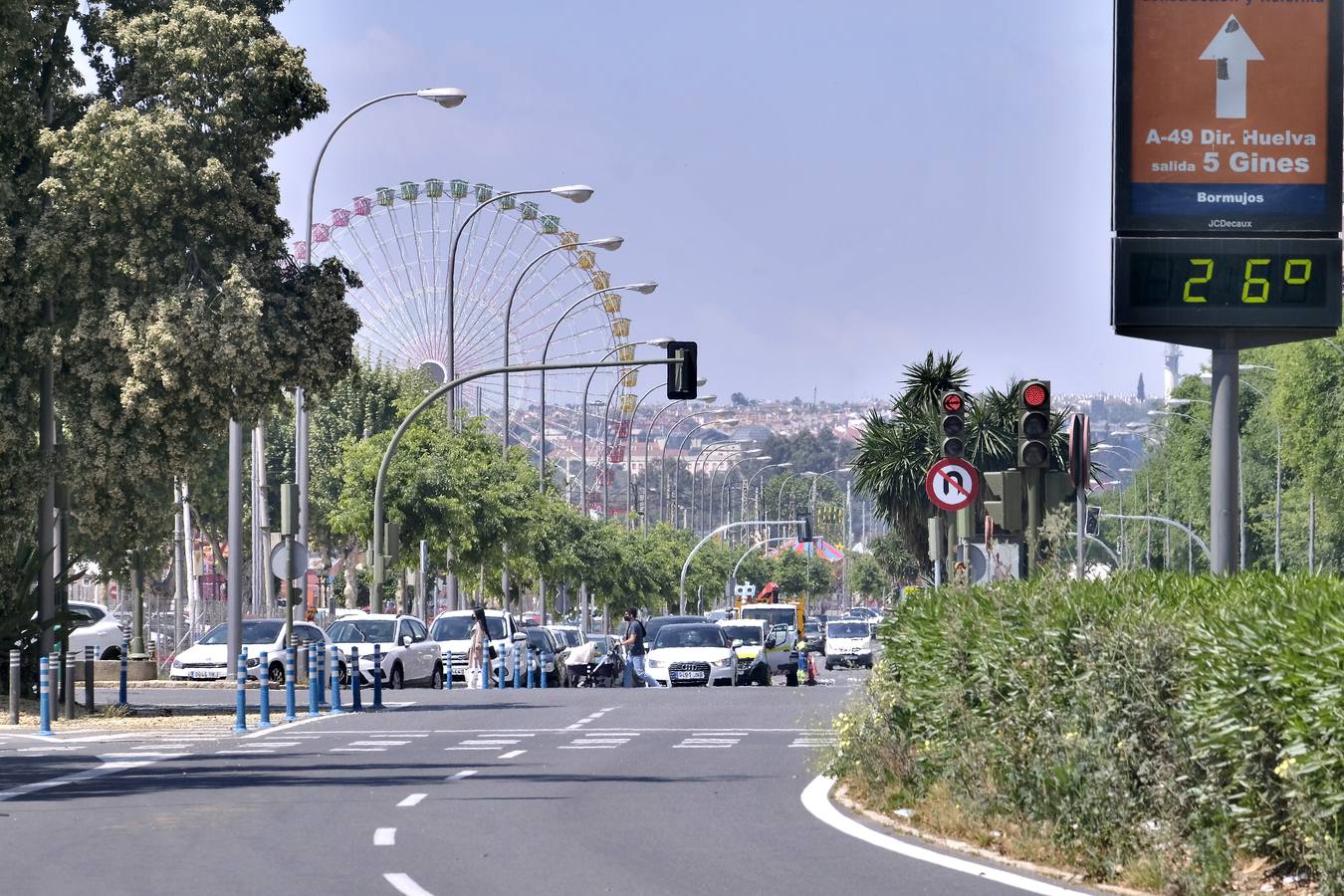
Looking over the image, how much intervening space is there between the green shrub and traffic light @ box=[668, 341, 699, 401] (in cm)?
2374

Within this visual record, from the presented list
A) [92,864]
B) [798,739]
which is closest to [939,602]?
[92,864]

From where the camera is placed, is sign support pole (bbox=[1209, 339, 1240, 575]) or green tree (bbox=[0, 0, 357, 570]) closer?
sign support pole (bbox=[1209, 339, 1240, 575])

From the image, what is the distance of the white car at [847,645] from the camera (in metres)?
75.1

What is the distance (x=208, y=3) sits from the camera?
31625mm

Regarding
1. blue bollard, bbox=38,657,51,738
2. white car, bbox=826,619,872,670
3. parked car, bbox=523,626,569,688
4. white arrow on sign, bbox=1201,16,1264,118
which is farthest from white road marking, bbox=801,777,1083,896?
white car, bbox=826,619,872,670

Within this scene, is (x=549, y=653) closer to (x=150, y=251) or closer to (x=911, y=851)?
(x=150, y=251)

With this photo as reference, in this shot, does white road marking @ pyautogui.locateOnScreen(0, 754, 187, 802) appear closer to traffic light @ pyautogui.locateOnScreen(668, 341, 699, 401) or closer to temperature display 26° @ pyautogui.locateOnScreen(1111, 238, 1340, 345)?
temperature display 26° @ pyautogui.locateOnScreen(1111, 238, 1340, 345)

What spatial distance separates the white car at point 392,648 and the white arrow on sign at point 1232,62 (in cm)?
2795

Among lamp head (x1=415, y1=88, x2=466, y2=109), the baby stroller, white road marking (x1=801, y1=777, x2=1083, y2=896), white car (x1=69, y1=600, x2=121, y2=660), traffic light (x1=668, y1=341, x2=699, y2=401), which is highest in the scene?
lamp head (x1=415, y1=88, x2=466, y2=109)

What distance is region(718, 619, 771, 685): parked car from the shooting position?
48.3 metres

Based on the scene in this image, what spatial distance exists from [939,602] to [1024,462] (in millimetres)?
5507

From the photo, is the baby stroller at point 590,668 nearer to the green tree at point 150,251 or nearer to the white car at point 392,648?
the white car at point 392,648

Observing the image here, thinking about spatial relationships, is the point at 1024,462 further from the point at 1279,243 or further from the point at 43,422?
the point at 43,422

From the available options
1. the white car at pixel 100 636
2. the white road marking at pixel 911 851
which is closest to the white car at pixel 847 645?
the white car at pixel 100 636
